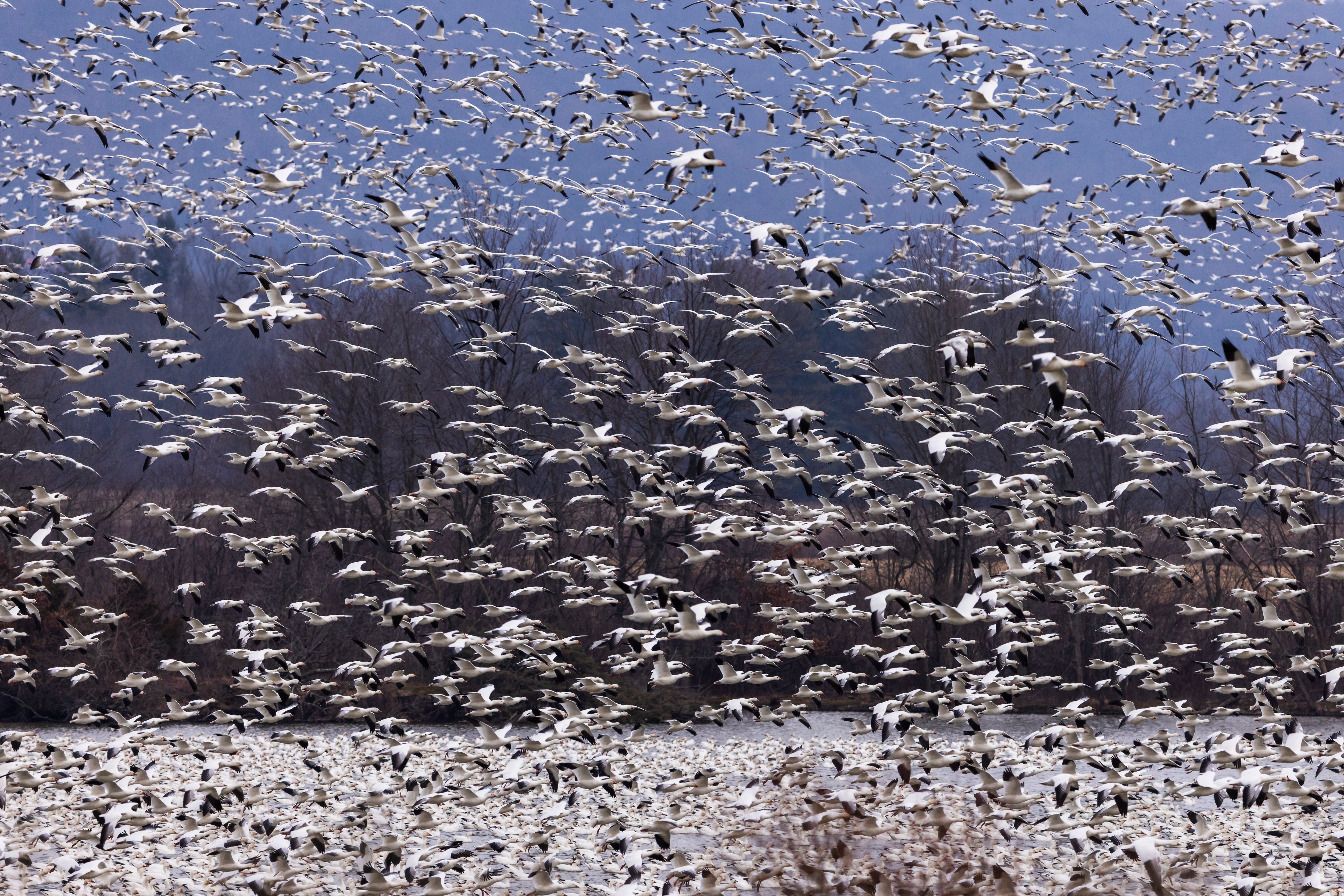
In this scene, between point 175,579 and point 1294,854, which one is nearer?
point 1294,854

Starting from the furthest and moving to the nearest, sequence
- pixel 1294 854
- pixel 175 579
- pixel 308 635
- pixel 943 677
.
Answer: pixel 175 579 < pixel 308 635 < pixel 943 677 < pixel 1294 854

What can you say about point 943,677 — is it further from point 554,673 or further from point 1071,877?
point 1071,877

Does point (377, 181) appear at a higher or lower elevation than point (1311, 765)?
higher

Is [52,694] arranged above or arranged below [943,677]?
below

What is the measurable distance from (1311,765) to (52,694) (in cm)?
3023

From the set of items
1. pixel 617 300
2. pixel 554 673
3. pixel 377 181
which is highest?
pixel 377 181

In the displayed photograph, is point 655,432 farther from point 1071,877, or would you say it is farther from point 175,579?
point 1071,877

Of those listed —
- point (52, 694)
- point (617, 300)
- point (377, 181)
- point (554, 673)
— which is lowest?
point (52, 694)

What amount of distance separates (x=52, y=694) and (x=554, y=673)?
47.3 feet

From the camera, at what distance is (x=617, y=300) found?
4962cm

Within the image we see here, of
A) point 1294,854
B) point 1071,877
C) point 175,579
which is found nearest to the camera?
point 1071,877

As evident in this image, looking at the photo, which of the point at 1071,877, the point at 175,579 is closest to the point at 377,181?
the point at 175,579

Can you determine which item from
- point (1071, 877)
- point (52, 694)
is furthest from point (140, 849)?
point (52, 694)

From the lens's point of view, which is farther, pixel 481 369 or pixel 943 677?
pixel 481 369
